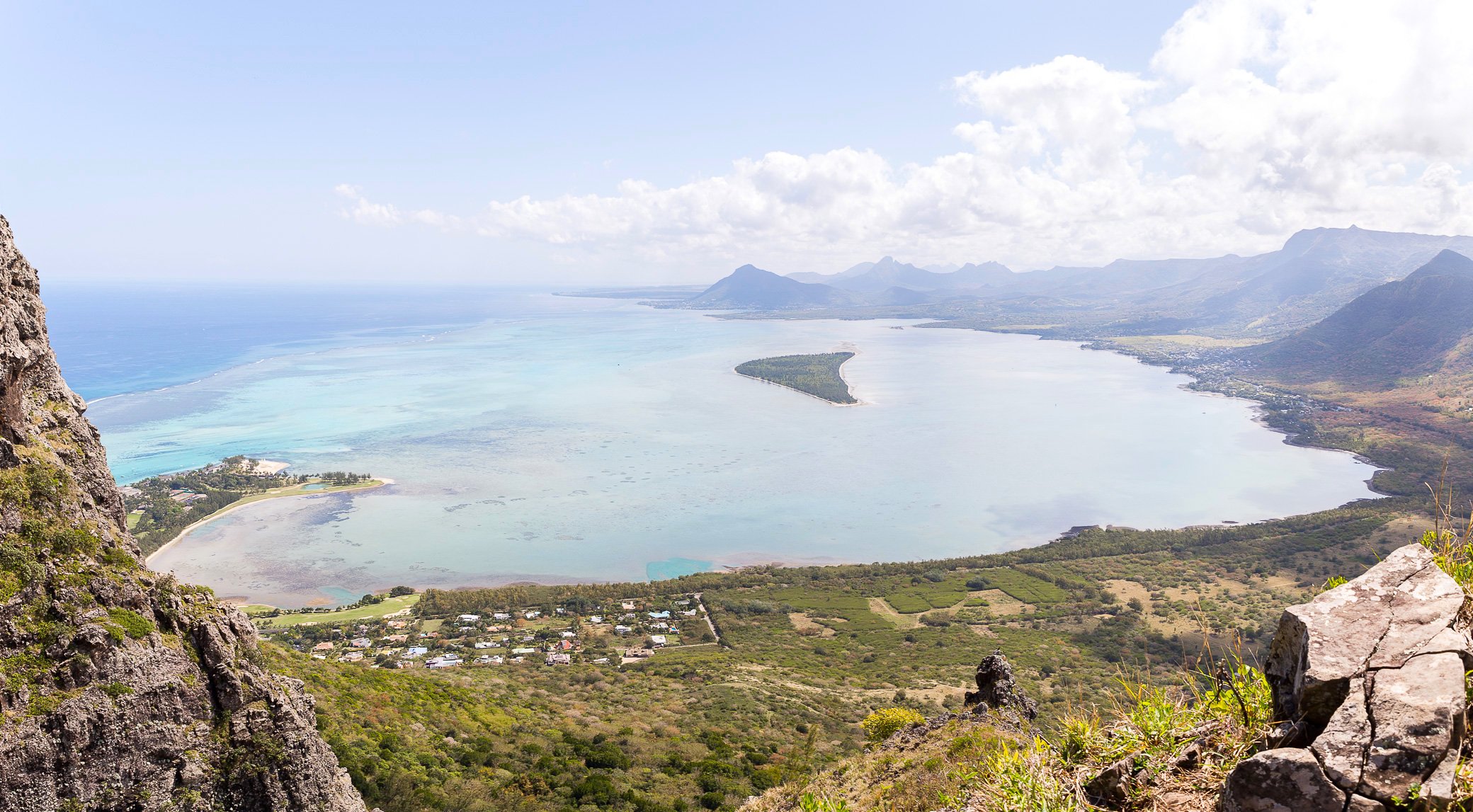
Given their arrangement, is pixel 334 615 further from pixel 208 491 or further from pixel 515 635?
pixel 208 491

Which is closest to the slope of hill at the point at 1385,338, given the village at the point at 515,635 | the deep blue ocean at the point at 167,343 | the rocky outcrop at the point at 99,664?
the village at the point at 515,635

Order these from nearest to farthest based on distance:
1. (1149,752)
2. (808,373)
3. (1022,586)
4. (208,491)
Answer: (1149,752) < (1022,586) < (208,491) < (808,373)

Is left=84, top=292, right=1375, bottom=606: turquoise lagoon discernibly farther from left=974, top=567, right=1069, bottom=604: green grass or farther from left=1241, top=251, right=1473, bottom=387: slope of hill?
left=1241, top=251, right=1473, bottom=387: slope of hill

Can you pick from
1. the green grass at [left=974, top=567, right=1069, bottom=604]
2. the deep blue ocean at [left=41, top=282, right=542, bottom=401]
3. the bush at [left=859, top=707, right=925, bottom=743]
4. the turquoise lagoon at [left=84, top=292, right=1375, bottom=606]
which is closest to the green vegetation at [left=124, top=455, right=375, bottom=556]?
the turquoise lagoon at [left=84, top=292, right=1375, bottom=606]

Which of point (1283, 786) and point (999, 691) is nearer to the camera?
point (1283, 786)

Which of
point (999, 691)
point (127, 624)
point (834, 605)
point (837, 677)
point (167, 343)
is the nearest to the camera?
point (127, 624)

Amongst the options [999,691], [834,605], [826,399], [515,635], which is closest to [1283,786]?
[999,691]

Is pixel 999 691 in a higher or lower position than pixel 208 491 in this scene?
higher

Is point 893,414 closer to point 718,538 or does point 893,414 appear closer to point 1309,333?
point 718,538
